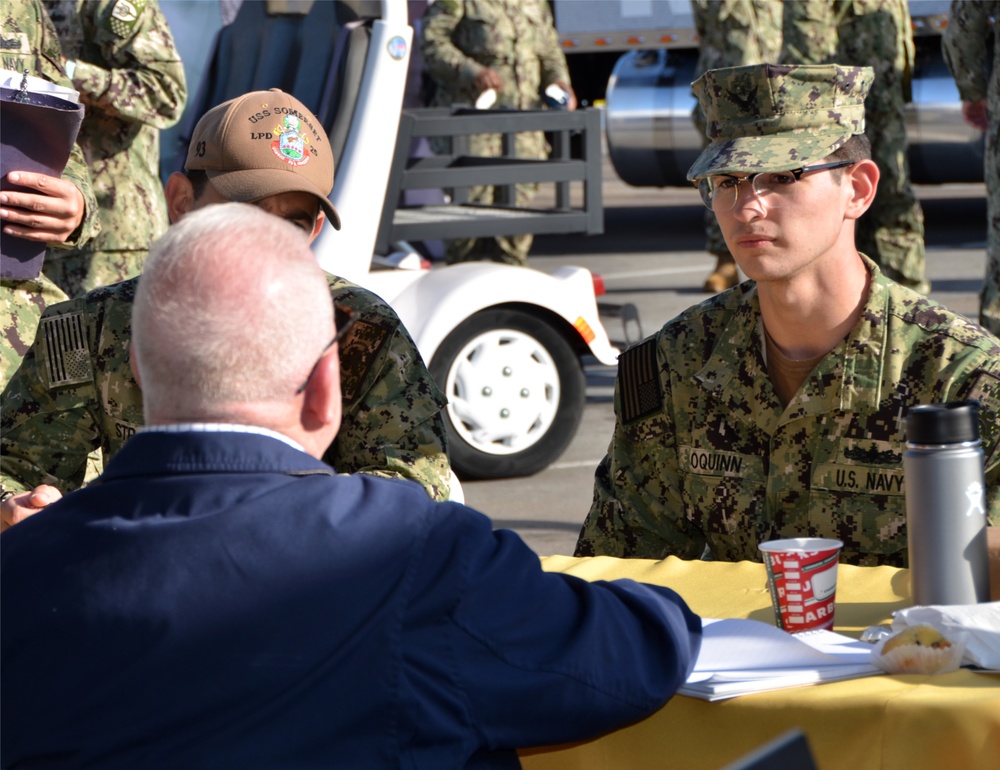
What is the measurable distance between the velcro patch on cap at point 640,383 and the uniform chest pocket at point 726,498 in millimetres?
111

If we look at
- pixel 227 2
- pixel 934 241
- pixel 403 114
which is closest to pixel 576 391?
pixel 403 114

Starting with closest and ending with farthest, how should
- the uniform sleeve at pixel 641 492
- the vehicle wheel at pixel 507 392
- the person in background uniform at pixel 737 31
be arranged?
the uniform sleeve at pixel 641 492
the vehicle wheel at pixel 507 392
the person in background uniform at pixel 737 31

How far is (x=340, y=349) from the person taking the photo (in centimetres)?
276

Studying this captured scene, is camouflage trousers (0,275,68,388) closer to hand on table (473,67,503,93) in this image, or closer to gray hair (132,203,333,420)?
gray hair (132,203,333,420)

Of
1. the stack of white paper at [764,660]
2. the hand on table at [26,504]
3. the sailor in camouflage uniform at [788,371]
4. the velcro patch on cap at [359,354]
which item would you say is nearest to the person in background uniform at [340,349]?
the velcro patch on cap at [359,354]

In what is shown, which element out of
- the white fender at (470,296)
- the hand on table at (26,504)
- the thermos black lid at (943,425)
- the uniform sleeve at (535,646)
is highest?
the thermos black lid at (943,425)

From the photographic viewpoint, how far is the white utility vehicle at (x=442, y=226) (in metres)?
5.04

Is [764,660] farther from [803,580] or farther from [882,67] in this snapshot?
[882,67]

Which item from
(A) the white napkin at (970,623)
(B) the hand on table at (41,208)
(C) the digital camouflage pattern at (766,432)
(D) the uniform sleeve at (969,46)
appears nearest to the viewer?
(A) the white napkin at (970,623)

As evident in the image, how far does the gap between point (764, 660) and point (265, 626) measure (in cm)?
64

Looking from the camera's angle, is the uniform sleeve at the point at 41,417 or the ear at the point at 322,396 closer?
the ear at the point at 322,396

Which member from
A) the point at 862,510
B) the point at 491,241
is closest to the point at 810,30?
the point at 491,241

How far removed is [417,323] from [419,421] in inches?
99.0

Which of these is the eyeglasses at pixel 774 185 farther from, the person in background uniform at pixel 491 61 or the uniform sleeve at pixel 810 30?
the person in background uniform at pixel 491 61
